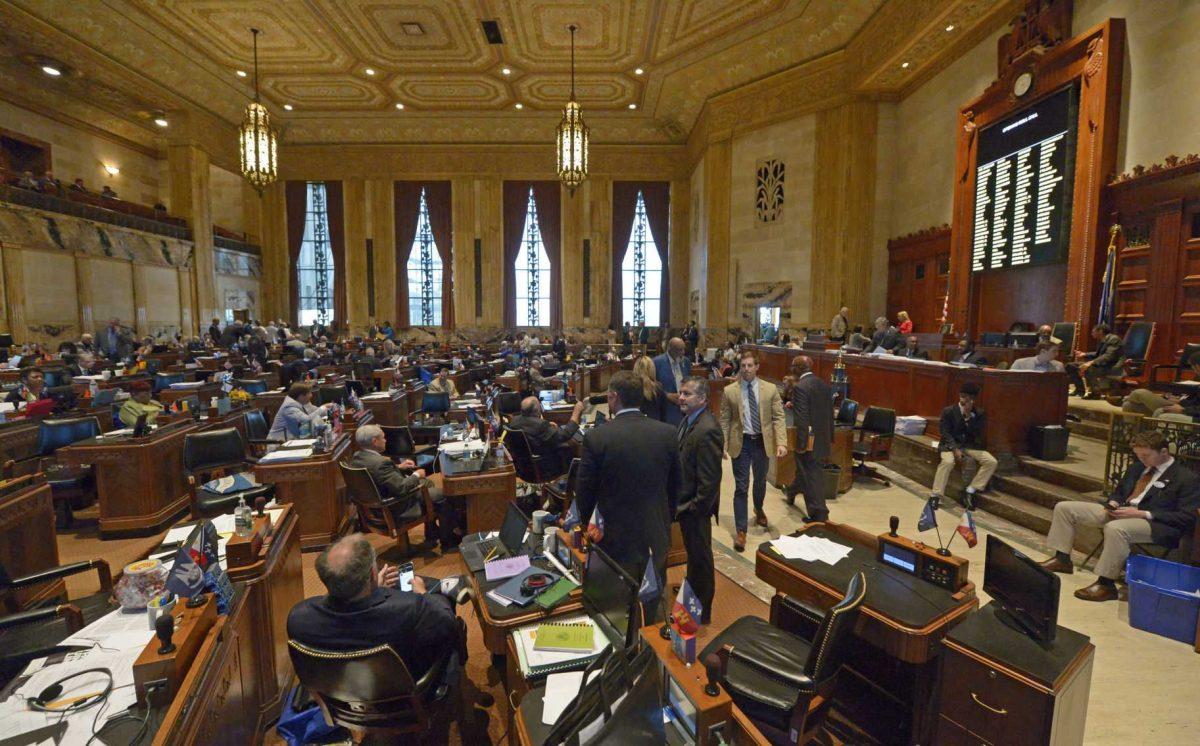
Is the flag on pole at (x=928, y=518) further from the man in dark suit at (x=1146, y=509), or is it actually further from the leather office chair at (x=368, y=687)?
the leather office chair at (x=368, y=687)

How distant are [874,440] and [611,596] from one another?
521cm

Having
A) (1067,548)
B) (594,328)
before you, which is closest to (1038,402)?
(1067,548)

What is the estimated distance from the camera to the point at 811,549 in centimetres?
275

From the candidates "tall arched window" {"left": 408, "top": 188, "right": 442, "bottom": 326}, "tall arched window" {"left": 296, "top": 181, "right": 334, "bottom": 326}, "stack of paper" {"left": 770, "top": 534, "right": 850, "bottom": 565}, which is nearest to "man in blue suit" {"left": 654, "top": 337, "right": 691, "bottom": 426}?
"stack of paper" {"left": 770, "top": 534, "right": 850, "bottom": 565}

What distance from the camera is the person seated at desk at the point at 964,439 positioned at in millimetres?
5254

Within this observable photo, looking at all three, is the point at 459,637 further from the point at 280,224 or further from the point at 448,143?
the point at 280,224

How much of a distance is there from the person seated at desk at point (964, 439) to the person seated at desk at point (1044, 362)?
2.55 feet

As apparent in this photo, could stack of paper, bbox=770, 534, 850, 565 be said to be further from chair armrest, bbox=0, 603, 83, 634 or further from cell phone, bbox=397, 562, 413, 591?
chair armrest, bbox=0, 603, 83, 634

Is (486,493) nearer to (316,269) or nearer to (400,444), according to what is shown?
(400,444)

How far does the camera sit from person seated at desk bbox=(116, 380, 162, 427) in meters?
5.45

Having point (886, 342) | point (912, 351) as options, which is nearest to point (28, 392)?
point (912, 351)

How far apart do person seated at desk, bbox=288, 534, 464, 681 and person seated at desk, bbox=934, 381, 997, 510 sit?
5232 millimetres

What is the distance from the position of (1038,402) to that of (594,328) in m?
14.9

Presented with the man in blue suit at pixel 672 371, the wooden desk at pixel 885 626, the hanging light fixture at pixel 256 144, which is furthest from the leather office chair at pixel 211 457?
the hanging light fixture at pixel 256 144
